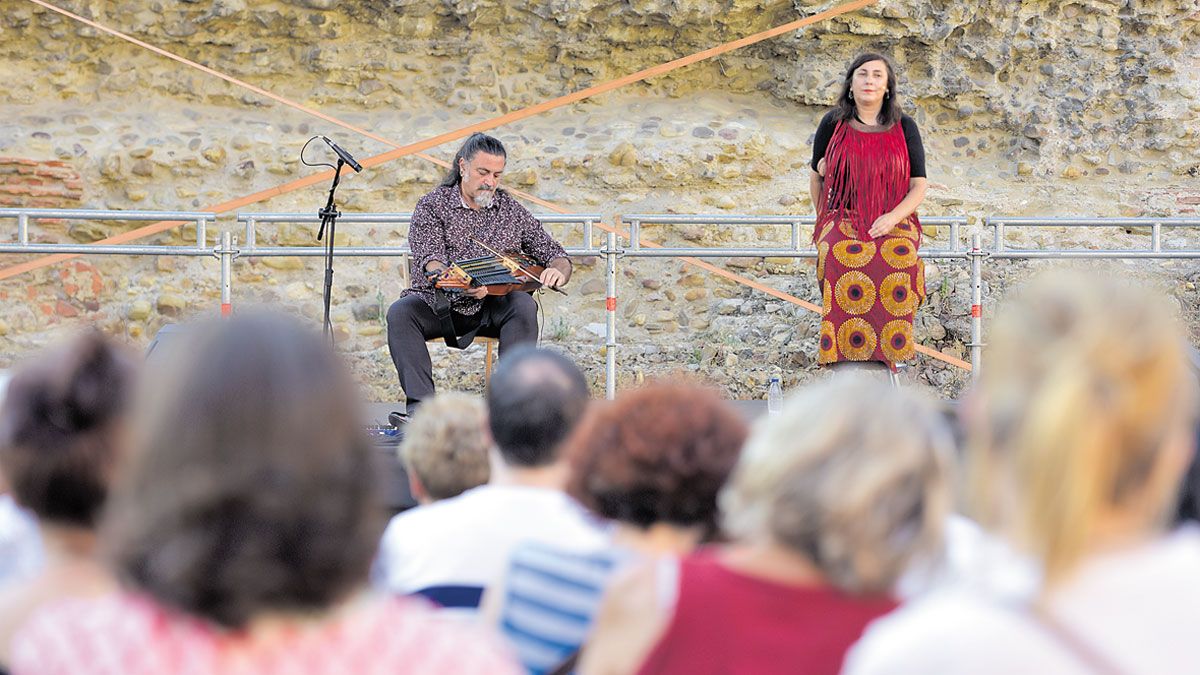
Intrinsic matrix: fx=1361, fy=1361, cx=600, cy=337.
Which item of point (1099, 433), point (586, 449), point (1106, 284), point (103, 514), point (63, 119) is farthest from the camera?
point (63, 119)

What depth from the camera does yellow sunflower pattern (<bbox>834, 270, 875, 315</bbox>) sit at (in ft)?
17.3

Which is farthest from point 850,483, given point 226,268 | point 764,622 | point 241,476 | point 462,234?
point 226,268

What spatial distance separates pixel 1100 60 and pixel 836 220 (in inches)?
173

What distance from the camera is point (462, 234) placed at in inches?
209

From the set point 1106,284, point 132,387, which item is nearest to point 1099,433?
point 1106,284

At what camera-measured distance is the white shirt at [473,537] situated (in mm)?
1984

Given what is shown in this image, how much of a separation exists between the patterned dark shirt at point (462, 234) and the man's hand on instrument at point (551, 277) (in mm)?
135

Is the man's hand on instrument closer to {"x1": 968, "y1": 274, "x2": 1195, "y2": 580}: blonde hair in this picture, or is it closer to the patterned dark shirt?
the patterned dark shirt

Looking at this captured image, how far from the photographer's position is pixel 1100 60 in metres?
8.75

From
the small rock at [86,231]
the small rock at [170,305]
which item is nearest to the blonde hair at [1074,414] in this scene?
the small rock at [170,305]

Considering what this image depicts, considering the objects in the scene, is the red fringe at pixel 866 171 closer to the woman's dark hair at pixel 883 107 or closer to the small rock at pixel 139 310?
the woman's dark hair at pixel 883 107

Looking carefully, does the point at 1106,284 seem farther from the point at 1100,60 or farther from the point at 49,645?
the point at 1100,60

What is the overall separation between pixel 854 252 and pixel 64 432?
4.12 metres

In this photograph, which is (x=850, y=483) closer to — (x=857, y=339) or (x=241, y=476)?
(x=241, y=476)
